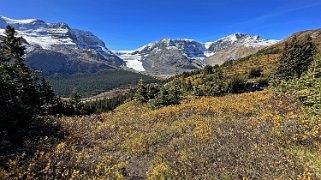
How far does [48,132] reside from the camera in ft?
44.2

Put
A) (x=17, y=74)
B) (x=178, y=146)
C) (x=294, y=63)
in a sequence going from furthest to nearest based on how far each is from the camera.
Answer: (x=294, y=63)
(x=17, y=74)
(x=178, y=146)

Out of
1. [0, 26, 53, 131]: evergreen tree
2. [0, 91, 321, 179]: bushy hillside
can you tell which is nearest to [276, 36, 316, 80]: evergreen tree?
[0, 91, 321, 179]: bushy hillside

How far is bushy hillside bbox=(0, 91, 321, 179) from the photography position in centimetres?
801

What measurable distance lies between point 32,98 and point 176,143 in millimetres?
24509

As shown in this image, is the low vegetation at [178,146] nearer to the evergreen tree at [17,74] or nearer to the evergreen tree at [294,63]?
the evergreen tree at [17,74]

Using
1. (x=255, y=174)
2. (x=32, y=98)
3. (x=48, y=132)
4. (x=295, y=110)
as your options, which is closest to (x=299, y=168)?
(x=255, y=174)

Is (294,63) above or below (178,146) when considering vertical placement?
above

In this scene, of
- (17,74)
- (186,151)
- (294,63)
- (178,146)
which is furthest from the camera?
(294,63)

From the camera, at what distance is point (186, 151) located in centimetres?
1000

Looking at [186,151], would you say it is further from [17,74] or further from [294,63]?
[294,63]

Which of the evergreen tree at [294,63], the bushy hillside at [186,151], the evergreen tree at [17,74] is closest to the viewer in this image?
the bushy hillside at [186,151]

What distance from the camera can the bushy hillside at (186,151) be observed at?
8.01 m

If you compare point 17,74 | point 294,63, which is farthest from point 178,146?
point 294,63

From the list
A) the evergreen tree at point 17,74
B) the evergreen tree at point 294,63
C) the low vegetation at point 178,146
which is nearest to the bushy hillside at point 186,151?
the low vegetation at point 178,146
